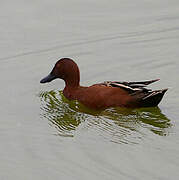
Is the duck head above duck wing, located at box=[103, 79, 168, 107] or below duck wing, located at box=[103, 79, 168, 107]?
above

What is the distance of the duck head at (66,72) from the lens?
1225 cm

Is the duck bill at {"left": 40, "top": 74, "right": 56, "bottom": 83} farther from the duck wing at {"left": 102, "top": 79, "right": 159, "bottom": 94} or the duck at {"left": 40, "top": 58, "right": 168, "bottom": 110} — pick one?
the duck wing at {"left": 102, "top": 79, "right": 159, "bottom": 94}

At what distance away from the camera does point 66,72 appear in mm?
12344

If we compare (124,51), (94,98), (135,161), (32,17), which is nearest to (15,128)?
(94,98)

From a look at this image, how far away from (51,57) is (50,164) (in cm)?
434

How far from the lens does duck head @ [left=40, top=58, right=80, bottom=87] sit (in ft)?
40.2

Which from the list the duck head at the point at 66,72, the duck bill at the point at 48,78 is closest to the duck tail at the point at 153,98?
the duck head at the point at 66,72

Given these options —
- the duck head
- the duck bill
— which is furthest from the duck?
the duck bill

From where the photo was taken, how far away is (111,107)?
11625 millimetres

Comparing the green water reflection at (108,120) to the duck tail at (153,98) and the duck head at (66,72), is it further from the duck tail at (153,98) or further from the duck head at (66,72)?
the duck head at (66,72)

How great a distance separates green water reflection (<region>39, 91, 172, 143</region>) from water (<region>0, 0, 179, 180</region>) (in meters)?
0.02

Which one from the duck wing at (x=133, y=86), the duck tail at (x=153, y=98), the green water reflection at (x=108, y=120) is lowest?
the green water reflection at (x=108, y=120)

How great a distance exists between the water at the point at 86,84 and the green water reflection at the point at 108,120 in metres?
0.02

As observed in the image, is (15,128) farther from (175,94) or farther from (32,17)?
(32,17)
